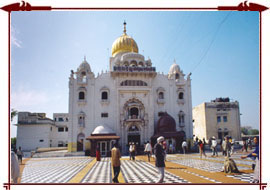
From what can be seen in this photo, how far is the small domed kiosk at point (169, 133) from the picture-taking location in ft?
75.5

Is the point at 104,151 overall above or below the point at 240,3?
below

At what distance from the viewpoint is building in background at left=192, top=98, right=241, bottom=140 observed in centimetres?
3164

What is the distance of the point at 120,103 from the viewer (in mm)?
25188

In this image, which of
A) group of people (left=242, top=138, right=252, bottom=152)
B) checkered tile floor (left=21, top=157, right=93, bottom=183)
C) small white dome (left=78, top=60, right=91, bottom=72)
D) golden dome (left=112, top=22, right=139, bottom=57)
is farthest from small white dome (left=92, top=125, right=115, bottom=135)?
group of people (left=242, top=138, right=252, bottom=152)

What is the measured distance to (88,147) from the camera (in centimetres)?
2386

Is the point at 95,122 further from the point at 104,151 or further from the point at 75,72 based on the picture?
the point at 75,72

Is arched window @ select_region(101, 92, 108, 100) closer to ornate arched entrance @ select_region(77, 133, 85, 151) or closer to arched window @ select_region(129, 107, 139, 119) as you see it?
arched window @ select_region(129, 107, 139, 119)

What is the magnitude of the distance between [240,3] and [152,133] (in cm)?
2002

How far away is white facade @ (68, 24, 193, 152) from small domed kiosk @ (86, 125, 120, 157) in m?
1.51

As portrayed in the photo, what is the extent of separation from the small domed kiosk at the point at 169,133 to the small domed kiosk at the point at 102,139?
4762 mm

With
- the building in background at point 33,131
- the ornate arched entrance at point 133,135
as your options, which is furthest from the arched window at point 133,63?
the building in background at point 33,131
